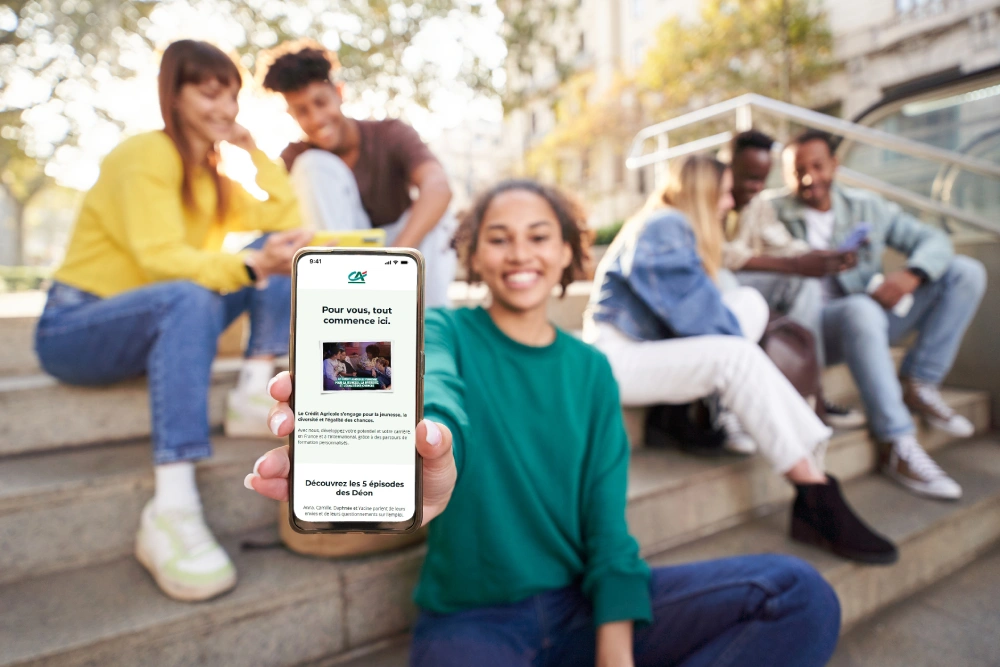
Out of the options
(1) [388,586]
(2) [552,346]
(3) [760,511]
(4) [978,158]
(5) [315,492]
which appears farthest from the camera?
(4) [978,158]

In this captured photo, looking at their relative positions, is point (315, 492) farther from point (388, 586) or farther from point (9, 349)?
point (9, 349)

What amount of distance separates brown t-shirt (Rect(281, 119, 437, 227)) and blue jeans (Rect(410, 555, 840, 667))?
1696 millimetres

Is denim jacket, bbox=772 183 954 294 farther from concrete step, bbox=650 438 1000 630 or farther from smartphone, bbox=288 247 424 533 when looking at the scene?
smartphone, bbox=288 247 424 533

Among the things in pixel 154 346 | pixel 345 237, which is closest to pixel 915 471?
→ pixel 345 237

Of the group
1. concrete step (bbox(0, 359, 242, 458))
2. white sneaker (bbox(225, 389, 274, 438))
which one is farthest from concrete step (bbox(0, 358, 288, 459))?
white sneaker (bbox(225, 389, 274, 438))

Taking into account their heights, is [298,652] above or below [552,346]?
below

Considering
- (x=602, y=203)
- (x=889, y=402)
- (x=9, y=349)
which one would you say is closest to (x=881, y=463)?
(x=889, y=402)

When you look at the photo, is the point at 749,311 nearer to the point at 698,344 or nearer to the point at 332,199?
the point at 698,344

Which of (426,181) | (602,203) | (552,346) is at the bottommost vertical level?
(552,346)

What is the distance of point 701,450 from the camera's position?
7.52ft

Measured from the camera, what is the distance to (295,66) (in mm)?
2123

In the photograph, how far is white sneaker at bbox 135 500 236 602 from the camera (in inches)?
52.3

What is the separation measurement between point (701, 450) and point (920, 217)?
2802mm

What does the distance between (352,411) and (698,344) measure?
1.59 meters
